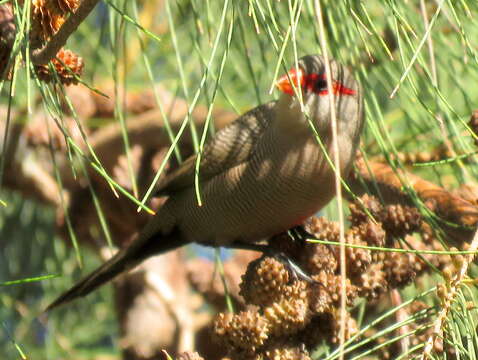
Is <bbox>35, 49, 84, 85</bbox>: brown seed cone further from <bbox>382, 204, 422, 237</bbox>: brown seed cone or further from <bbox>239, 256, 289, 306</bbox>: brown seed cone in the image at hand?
<bbox>382, 204, 422, 237</bbox>: brown seed cone

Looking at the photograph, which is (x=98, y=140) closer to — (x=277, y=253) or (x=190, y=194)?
(x=190, y=194)

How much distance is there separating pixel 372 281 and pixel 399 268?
69 mm

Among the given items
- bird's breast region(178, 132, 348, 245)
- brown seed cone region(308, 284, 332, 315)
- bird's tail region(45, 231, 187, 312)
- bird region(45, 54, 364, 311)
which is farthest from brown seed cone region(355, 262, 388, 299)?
bird's tail region(45, 231, 187, 312)

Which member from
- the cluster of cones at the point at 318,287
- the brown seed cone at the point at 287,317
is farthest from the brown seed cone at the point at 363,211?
the brown seed cone at the point at 287,317

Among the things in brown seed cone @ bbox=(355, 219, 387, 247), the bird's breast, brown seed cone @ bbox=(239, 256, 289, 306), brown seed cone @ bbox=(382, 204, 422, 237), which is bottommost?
brown seed cone @ bbox=(239, 256, 289, 306)

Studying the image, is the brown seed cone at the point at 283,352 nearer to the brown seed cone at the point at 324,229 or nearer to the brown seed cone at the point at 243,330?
the brown seed cone at the point at 243,330

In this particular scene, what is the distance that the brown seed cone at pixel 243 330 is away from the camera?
6.00ft

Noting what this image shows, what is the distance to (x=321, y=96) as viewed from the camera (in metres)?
2.68

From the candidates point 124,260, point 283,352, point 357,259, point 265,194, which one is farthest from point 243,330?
point 124,260

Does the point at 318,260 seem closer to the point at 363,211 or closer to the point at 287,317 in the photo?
the point at 363,211

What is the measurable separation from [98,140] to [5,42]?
1878 mm

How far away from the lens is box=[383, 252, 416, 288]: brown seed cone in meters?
2.07

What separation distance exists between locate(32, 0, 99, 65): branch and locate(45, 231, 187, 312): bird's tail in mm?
1409

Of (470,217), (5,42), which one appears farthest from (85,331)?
(5,42)
